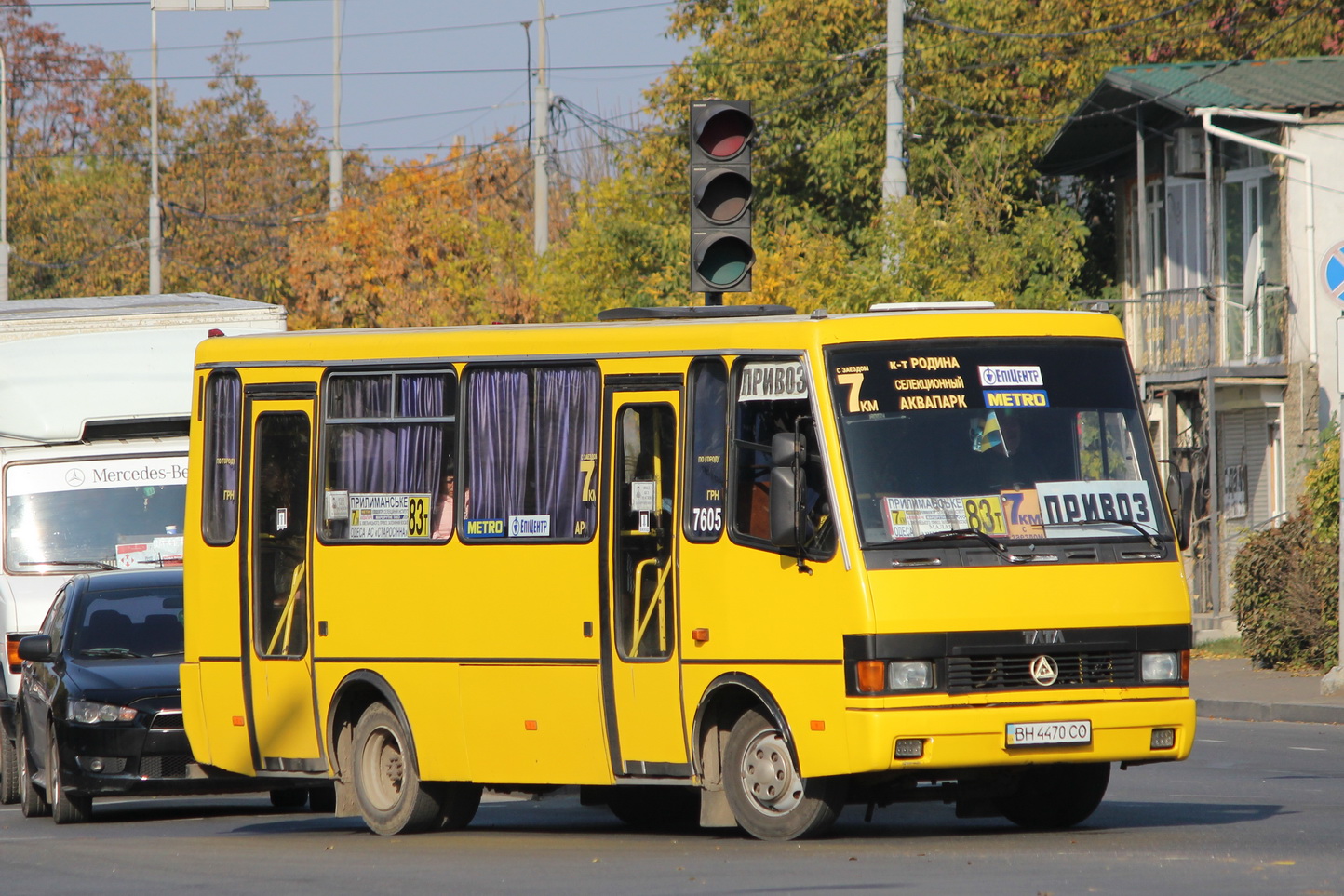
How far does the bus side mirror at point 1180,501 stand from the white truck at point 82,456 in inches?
326

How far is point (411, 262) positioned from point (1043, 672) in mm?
44828

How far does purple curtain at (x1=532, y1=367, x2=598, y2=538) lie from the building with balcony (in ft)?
56.7

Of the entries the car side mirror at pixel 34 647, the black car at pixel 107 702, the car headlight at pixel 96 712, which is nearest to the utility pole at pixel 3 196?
the black car at pixel 107 702

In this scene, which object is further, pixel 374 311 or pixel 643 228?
pixel 374 311

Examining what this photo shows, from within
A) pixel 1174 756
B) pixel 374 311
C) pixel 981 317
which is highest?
pixel 374 311

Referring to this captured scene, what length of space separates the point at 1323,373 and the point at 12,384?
19.2 meters

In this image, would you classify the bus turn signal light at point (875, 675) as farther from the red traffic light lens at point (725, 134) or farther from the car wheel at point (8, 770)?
the car wheel at point (8, 770)

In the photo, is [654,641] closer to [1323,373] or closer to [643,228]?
[1323,373]

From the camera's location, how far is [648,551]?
11.6 m

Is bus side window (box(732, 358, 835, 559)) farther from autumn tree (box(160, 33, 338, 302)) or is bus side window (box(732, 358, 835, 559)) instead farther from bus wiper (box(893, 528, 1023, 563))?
autumn tree (box(160, 33, 338, 302))

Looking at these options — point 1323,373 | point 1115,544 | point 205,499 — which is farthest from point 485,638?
→ point 1323,373

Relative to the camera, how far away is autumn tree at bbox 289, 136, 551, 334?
50.8m

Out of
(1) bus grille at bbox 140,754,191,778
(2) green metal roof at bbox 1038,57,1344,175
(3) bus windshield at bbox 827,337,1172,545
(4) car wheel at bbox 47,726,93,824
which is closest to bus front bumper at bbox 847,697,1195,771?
(3) bus windshield at bbox 827,337,1172,545

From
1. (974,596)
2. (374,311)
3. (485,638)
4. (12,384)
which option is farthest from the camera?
(374,311)
